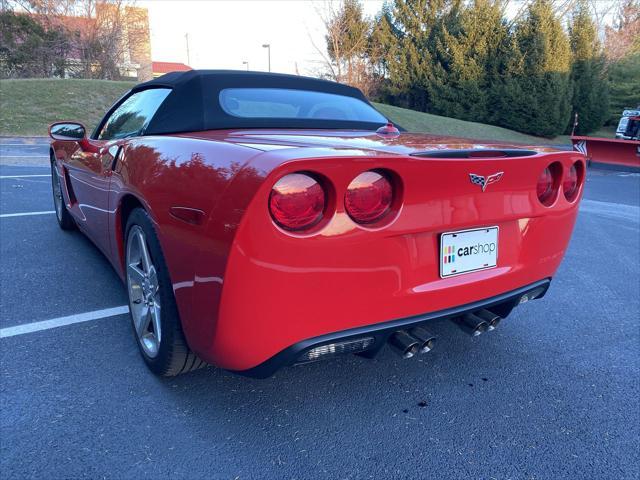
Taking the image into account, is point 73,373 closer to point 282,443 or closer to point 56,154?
point 282,443

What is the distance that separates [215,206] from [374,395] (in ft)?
3.79

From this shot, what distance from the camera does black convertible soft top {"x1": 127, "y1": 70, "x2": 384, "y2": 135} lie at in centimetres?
242

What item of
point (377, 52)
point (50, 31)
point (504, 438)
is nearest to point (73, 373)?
point (504, 438)

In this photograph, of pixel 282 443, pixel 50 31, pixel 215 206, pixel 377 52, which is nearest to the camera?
pixel 215 206

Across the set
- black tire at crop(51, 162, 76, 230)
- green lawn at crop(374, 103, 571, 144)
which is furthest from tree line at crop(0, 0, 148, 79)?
black tire at crop(51, 162, 76, 230)

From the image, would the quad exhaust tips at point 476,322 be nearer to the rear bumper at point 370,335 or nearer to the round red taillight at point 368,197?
the rear bumper at point 370,335

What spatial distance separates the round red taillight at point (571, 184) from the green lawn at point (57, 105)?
617 inches

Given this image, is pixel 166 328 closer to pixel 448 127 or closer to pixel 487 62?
pixel 448 127

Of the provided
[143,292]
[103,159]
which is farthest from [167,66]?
[143,292]

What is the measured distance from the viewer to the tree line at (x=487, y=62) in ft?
85.9

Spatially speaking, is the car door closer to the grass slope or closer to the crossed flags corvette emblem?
the crossed flags corvette emblem

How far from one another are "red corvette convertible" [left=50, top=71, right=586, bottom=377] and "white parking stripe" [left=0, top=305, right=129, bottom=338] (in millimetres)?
556

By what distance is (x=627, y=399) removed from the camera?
2.20 metres

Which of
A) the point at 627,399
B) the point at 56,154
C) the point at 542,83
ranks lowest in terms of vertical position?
the point at 627,399
